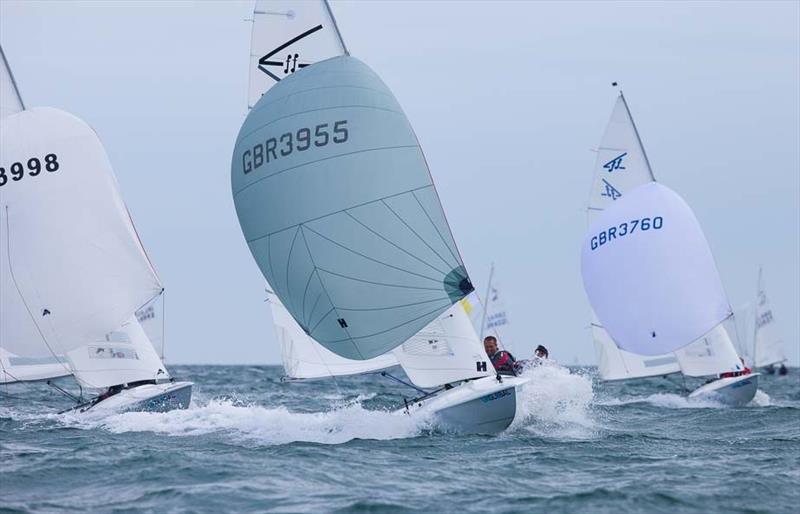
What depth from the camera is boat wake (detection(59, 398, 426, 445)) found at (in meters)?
15.8

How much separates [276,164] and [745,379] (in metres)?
12.4

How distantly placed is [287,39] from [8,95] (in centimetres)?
475

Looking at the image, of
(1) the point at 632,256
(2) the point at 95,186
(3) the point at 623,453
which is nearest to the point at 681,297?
(1) the point at 632,256

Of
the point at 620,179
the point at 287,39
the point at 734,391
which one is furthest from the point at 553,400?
the point at 620,179

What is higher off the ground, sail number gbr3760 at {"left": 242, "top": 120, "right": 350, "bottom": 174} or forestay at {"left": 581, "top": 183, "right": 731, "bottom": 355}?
sail number gbr3760 at {"left": 242, "top": 120, "right": 350, "bottom": 174}

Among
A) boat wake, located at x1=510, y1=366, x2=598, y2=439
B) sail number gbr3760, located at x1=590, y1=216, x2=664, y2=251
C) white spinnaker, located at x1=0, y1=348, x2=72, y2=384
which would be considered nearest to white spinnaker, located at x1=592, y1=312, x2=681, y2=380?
sail number gbr3760, located at x1=590, y1=216, x2=664, y2=251

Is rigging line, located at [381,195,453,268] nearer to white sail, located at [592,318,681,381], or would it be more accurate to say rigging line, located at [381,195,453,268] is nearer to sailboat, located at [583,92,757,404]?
sailboat, located at [583,92,757,404]

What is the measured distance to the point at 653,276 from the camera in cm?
2102

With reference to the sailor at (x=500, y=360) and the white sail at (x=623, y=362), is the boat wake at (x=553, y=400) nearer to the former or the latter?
the sailor at (x=500, y=360)

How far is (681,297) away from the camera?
21.1 m

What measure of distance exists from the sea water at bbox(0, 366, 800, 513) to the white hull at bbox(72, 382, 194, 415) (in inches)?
13.1

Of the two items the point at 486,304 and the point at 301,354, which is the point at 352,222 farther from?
the point at 486,304

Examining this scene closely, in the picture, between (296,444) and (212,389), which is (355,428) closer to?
(296,444)

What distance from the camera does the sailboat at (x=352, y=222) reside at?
1532 centimetres
